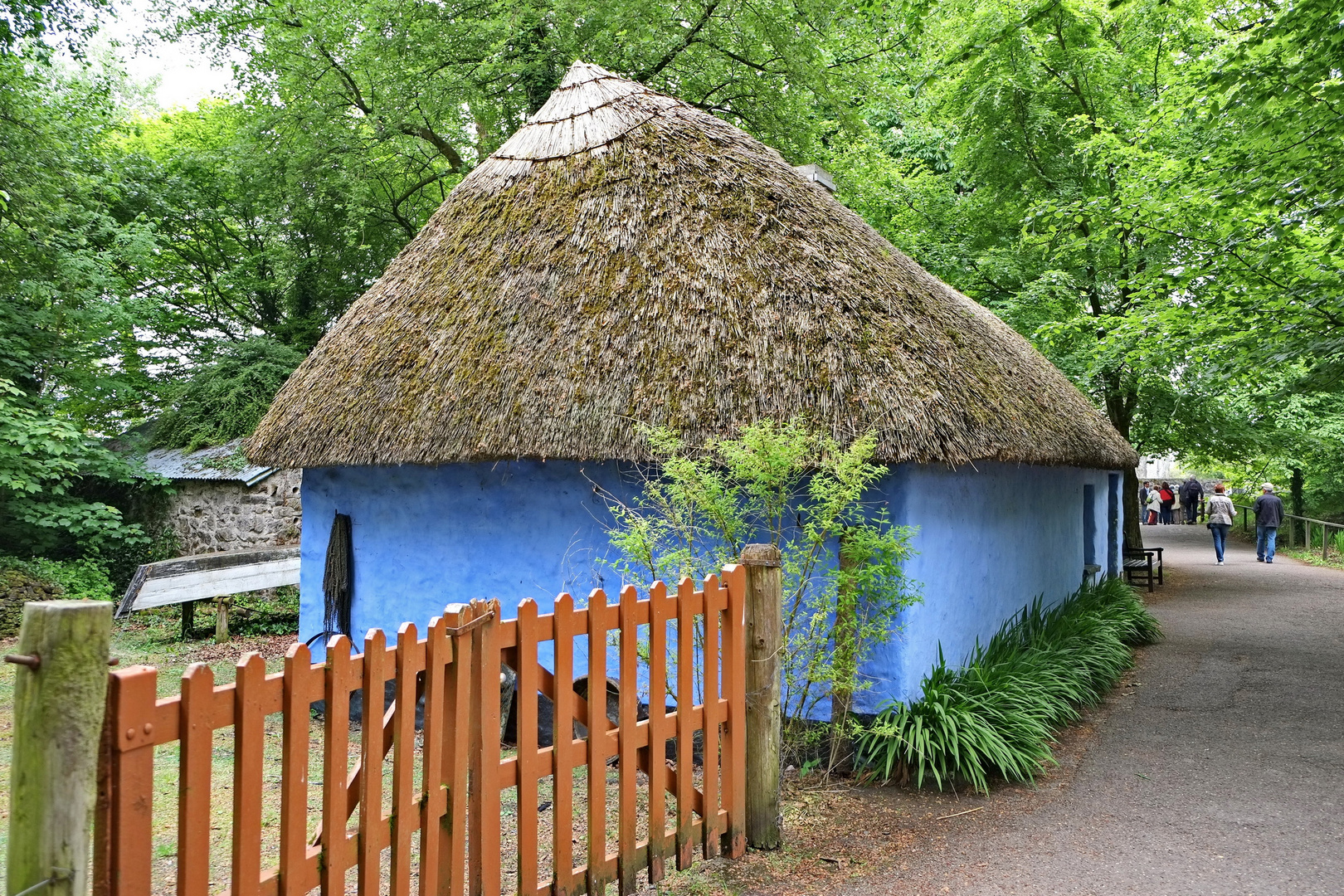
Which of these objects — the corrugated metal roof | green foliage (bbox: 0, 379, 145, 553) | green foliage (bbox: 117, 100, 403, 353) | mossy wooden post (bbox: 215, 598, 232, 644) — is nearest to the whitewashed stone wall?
the corrugated metal roof

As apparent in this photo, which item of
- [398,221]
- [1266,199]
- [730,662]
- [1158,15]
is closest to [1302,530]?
[1158,15]

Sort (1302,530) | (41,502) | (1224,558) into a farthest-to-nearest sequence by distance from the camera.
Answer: (1302,530) → (1224,558) → (41,502)

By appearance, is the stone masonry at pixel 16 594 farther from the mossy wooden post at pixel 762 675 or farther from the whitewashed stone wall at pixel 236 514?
the mossy wooden post at pixel 762 675

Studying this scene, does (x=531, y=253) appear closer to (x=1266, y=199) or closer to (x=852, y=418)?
(x=852, y=418)

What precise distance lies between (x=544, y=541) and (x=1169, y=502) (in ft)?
106

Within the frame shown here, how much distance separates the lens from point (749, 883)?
4.18 meters

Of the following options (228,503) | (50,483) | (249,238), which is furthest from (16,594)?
(249,238)

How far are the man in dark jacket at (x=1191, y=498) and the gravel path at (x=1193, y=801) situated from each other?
22.9 m

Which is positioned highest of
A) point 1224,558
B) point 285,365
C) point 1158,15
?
point 1158,15

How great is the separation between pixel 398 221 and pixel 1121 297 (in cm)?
1219

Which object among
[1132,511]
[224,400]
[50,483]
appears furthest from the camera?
[1132,511]

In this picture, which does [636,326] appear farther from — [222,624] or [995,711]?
[222,624]

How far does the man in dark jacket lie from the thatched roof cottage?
2621 cm

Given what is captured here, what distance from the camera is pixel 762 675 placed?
443 cm
